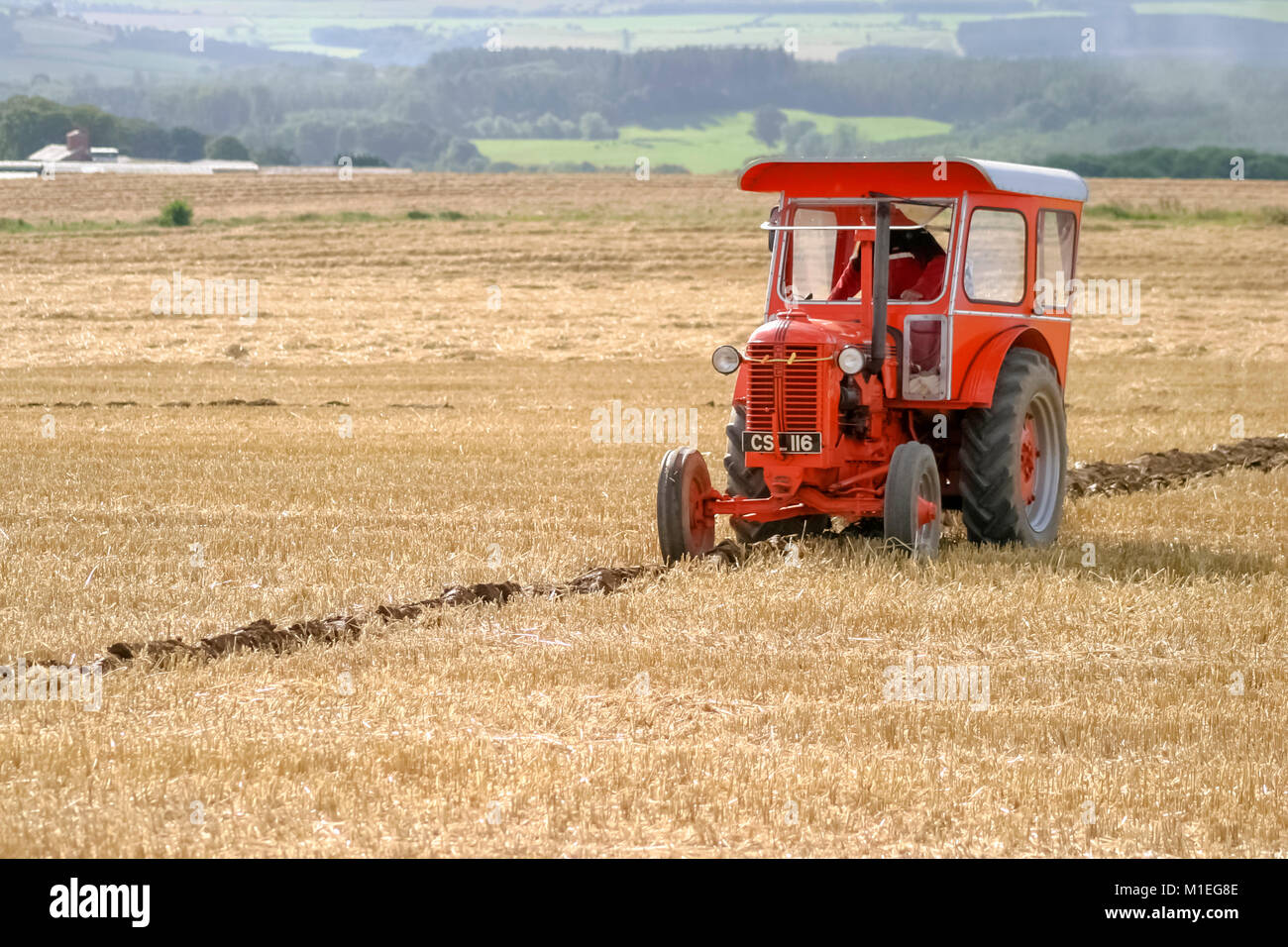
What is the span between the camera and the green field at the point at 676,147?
164125 millimetres

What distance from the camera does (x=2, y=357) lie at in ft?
75.8

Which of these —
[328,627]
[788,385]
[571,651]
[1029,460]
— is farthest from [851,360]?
[328,627]

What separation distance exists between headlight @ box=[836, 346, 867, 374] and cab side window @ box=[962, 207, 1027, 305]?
3.73 feet

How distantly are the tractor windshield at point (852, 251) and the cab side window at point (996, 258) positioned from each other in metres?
0.17

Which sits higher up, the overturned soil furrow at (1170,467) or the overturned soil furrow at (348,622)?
the overturned soil furrow at (348,622)

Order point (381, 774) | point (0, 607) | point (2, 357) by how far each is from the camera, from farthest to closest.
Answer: point (2, 357), point (0, 607), point (381, 774)

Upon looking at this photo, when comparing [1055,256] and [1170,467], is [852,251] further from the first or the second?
[1170,467]

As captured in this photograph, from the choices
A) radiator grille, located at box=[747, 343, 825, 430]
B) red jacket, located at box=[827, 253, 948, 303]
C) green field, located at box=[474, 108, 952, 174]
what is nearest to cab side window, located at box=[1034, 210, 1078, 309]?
red jacket, located at box=[827, 253, 948, 303]

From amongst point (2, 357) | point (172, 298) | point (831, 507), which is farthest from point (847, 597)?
point (172, 298)

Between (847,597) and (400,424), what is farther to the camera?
(400,424)

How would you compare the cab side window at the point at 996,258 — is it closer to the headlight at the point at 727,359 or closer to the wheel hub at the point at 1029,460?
the wheel hub at the point at 1029,460

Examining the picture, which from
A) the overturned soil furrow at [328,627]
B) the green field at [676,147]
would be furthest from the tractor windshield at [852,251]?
the green field at [676,147]
